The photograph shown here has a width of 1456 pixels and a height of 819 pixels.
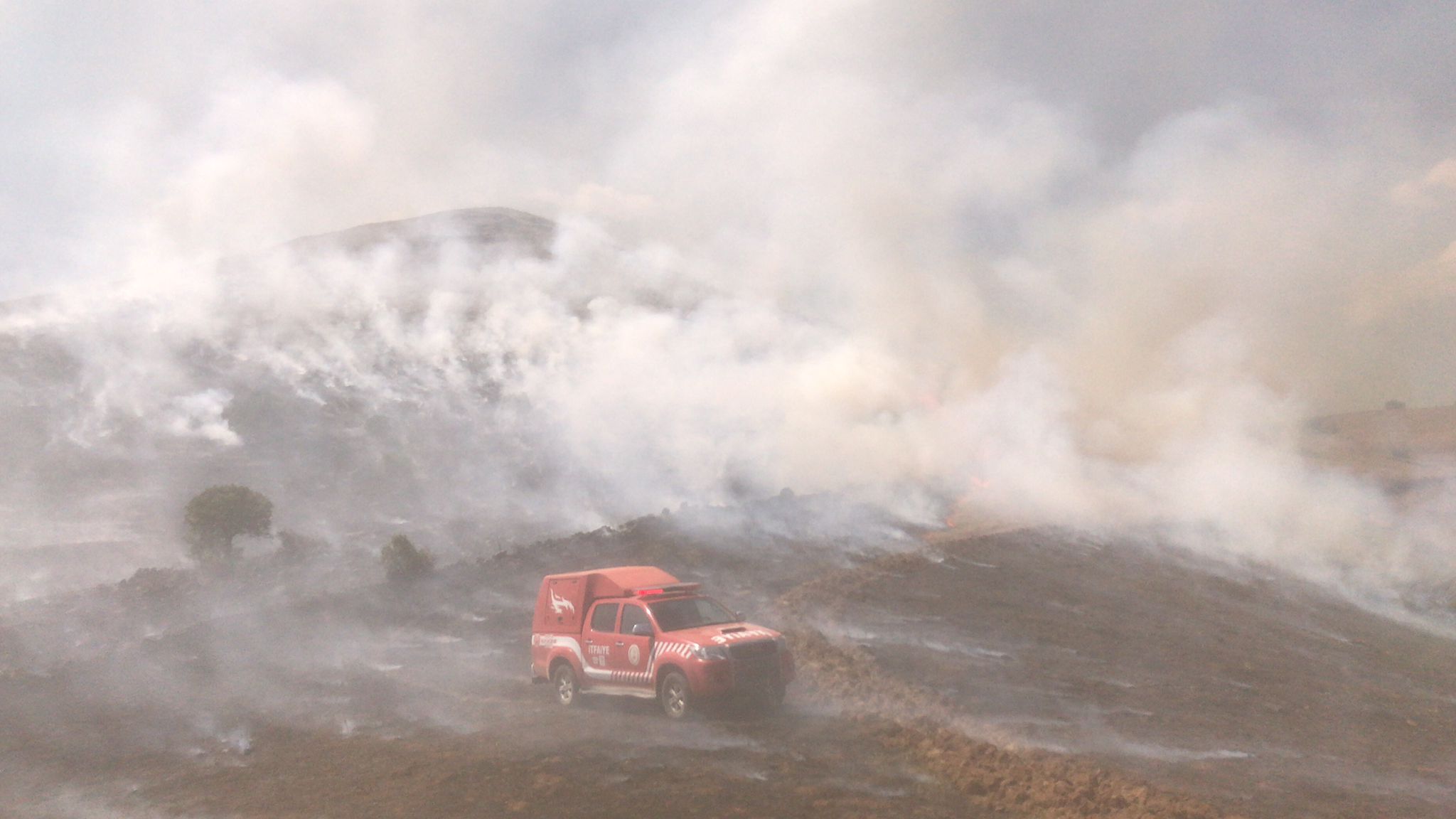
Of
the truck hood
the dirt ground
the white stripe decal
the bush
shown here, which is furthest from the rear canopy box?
the bush

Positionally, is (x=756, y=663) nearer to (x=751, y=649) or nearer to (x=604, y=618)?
(x=751, y=649)

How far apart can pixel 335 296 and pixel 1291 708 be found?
10527cm

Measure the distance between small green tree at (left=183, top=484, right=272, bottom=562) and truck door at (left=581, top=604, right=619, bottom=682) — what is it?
36.6 meters

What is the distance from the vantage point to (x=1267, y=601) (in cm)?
3538

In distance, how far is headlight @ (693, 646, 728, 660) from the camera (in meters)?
16.7

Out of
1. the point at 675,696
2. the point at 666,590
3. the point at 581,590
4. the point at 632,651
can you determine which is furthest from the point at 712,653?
the point at 581,590

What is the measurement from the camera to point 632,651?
18094mm

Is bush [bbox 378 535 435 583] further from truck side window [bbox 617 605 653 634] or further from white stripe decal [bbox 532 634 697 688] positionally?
truck side window [bbox 617 605 653 634]

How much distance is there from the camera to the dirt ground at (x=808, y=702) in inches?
550

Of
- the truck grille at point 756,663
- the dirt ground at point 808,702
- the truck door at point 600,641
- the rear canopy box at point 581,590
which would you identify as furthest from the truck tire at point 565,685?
the truck grille at point 756,663

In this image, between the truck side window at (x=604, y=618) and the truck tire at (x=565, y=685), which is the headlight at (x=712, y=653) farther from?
the truck tire at (x=565, y=685)

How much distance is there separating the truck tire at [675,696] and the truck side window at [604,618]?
1.93 meters

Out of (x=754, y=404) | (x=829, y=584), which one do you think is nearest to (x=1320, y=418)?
(x=754, y=404)

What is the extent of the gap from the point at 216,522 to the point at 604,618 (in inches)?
1473
